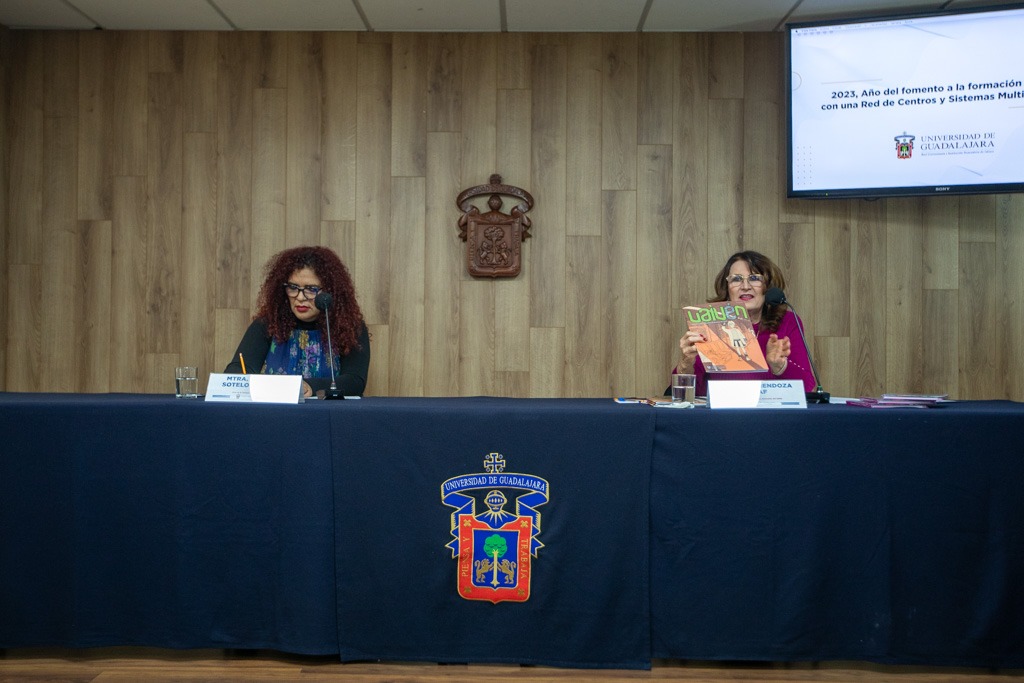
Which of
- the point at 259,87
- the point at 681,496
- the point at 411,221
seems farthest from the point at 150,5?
the point at 681,496

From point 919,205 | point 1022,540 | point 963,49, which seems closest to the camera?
point 1022,540

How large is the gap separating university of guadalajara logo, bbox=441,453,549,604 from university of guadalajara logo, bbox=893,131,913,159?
7.79 ft

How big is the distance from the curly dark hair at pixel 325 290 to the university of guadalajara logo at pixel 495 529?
104 centimetres

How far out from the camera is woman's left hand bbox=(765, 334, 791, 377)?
250cm

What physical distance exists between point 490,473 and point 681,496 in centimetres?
52

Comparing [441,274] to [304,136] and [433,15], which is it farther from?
[433,15]

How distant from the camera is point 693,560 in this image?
2.06 m

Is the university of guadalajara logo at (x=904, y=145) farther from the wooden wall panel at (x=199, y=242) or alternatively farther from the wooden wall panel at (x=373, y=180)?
the wooden wall panel at (x=199, y=242)

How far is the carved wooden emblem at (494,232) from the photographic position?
362cm

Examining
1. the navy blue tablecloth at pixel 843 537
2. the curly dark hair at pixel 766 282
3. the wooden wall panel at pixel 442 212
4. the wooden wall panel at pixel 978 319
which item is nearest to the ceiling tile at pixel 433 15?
the wooden wall panel at pixel 442 212

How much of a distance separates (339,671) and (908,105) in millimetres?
3164

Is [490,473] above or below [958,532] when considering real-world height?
above

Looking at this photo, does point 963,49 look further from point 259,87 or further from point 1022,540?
point 259,87

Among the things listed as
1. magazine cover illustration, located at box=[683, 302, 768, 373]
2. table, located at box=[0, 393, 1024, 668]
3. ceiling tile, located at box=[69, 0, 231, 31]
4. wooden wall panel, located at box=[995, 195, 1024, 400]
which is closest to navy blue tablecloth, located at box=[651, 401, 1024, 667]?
table, located at box=[0, 393, 1024, 668]
